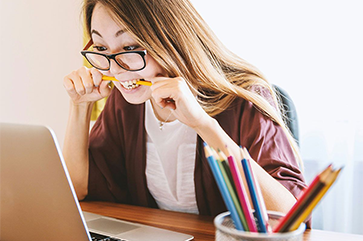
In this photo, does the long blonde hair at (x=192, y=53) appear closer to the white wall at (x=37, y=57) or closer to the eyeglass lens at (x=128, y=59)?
the eyeglass lens at (x=128, y=59)

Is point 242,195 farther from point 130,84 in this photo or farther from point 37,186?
point 130,84

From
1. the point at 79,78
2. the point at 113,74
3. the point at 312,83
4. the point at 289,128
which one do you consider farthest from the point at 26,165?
the point at 312,83

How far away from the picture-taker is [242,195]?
1.41 feet

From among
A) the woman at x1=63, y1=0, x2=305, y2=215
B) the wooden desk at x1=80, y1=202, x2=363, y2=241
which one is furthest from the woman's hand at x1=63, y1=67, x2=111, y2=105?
the wooden desk at x1=80, y1=202, x2=363, y2=241

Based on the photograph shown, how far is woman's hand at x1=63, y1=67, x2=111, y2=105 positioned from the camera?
120 centimetres

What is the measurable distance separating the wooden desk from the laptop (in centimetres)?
27

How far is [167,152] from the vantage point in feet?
4.09

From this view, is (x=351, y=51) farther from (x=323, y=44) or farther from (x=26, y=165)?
(x=26, y=165)

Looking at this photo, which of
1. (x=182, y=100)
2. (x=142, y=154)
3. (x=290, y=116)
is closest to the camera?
(x=182, y=100)

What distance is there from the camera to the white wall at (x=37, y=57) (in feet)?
8.29

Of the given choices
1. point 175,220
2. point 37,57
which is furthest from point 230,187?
point 37,57

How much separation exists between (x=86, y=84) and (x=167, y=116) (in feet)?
0.88

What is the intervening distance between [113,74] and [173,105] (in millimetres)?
287

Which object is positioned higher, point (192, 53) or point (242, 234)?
point (192, 53)
